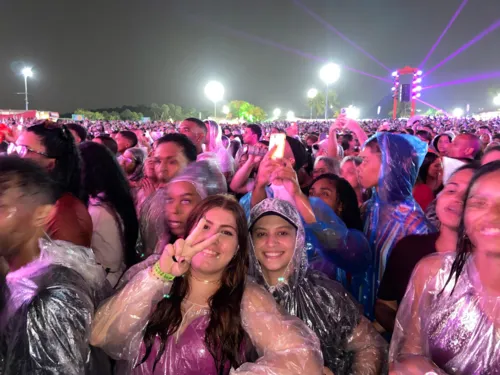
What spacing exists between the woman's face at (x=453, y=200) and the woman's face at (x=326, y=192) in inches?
34.5

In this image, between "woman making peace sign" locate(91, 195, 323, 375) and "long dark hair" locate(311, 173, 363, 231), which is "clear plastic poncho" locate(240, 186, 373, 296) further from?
"woman making peace sign" locate(91, 195, 323, 375)

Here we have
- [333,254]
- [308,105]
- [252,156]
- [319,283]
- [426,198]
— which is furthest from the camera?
[308,105]

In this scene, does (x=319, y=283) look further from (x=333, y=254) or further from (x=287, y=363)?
(x=287, y=363)

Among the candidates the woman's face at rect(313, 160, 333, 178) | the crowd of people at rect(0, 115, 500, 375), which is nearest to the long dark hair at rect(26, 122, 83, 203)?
the crowd of people at rect(0, 115, 500, 375)

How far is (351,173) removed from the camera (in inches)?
160

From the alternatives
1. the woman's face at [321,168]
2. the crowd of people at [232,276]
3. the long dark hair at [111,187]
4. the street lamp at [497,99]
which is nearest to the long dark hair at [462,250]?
the crowd of people at [232,276]

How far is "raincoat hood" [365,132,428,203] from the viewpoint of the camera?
2789 mm

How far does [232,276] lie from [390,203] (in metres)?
1.58

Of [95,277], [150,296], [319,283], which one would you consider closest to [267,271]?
[319,283]

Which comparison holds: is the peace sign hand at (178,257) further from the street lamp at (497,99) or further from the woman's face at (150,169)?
the street lamp at (497,99)

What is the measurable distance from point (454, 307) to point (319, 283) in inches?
27.9

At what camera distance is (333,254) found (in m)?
2.35

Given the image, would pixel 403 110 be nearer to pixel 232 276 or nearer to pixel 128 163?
pixel 128 163

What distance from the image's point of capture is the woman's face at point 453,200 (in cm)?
203
